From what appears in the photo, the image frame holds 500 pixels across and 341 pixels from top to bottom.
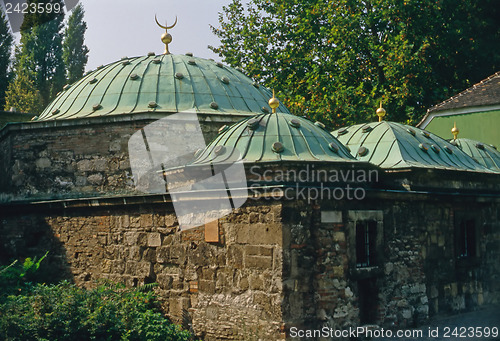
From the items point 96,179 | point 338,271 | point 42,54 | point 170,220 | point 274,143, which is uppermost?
point 42,54

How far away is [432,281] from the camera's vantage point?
1362 centimetres

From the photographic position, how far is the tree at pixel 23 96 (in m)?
35.2

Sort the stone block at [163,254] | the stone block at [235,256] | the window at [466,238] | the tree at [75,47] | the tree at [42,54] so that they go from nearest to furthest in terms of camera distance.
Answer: the stone block at [235,256], the stone block at [163,254], the window at [466,238], the tree at [42,54], the tree at [75,47]

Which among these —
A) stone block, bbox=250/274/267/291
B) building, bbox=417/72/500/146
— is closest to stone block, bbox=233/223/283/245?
stone block, bbox=250/274/267/291

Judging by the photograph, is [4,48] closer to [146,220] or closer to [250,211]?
[146,220]

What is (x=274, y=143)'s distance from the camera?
1182 centimetres

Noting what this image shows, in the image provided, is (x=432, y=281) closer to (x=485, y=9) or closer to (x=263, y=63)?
(x=263, y=63)

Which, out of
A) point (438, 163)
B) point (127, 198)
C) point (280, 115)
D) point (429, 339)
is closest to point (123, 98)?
point (127, 198)

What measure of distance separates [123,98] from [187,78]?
1668 millimetres

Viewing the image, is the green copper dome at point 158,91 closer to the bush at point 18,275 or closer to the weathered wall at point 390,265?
the bush at point 18,275

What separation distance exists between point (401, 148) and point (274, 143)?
12.3ft

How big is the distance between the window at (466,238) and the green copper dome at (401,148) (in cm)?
123


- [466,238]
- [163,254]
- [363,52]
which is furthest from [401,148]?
[363,52]

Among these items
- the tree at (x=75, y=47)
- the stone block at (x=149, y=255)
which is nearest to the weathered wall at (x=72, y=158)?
the stone block at (x=149, y=255)
